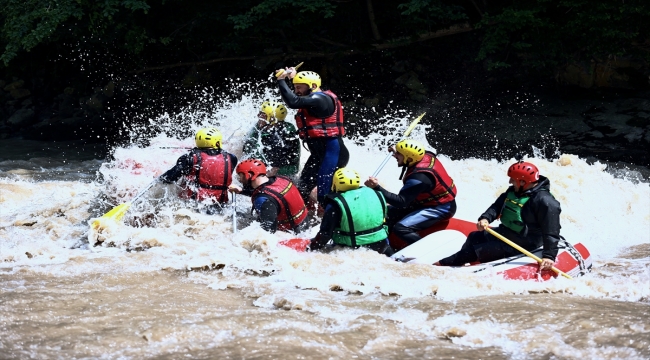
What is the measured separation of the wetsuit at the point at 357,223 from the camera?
561 centimetres

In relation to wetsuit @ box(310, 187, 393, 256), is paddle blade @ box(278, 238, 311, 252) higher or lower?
lower

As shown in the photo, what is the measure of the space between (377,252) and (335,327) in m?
1.56

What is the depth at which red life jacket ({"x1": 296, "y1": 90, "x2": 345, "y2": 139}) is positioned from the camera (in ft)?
22.6

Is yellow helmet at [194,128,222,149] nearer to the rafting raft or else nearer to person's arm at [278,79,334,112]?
person's arm at [278,79,334,112]

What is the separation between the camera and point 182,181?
22.8ft

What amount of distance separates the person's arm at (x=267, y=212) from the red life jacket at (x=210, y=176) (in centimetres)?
81

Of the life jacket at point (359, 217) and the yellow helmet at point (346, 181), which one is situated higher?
the yellow helmet at point (346, 181)

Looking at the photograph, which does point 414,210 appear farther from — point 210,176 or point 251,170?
point 210,176

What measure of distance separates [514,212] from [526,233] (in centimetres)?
19

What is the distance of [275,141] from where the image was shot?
24.4ft

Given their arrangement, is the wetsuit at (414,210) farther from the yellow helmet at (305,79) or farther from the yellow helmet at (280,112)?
the yellow helmet at (280,112)

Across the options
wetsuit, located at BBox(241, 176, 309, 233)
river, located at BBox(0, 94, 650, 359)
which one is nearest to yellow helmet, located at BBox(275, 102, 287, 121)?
river, located at BBox(0, 94, 650, 359)

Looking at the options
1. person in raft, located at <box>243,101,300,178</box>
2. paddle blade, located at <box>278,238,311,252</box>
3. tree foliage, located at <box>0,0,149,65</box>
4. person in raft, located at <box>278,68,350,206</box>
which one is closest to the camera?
paddle blade, located at <box>278,238,311,252</box>

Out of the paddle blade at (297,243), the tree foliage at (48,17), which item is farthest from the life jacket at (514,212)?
the tree foliage at (48,17)
